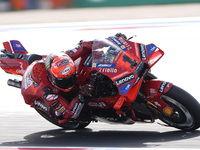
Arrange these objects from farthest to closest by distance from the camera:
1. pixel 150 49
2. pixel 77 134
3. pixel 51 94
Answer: pixel 77 134 < pixel 51 94 < pixel 150 49

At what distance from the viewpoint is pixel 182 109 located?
5.02 m

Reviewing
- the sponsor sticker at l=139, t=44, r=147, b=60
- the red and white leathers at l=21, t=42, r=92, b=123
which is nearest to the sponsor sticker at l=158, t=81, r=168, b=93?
the sponsor sticker at l=139, t=44, r=147, b=60

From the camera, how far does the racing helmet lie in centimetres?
489

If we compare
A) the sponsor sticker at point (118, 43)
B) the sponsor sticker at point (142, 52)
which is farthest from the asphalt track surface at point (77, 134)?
the sponsor sticker at point (118, 43)

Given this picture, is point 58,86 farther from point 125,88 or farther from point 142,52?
point 142,52

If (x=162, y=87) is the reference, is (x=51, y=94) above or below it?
below

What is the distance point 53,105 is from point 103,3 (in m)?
11.0

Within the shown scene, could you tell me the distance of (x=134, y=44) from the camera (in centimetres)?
508

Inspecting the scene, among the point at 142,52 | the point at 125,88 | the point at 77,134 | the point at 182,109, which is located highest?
the point at 142,52

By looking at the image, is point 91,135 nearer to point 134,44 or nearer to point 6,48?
point 134,44

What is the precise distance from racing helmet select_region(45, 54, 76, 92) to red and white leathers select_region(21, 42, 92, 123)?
0.58 ft

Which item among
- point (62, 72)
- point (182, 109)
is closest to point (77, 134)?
point (62, 72)

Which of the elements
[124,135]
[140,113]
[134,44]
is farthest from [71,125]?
[134,44]

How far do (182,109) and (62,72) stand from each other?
1463 mm
